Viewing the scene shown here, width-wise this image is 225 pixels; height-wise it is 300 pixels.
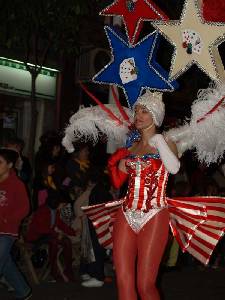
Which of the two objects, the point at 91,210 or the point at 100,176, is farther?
the point at 100,176

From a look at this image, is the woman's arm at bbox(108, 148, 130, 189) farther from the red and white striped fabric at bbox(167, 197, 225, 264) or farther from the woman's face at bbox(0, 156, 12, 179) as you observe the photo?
the woman's face at bbox(0, 156, 12, 179)

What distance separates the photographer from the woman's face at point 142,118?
468cm

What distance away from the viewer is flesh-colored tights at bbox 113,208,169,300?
4.42 meters

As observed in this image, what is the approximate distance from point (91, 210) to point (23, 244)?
7.26 feet

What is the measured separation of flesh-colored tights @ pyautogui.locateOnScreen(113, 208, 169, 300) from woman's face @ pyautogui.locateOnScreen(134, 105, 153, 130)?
669 millimetres

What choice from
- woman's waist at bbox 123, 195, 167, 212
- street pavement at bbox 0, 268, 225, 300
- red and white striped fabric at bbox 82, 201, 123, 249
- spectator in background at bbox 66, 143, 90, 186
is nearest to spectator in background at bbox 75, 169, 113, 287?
street pavement at bbox 0, 268, 225, 300

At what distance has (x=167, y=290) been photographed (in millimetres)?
7281

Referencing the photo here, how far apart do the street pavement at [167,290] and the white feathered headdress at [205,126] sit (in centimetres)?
202

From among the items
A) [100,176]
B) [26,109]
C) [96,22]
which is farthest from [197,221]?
[96,22]

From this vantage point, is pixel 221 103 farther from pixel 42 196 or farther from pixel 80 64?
pixel 80 64

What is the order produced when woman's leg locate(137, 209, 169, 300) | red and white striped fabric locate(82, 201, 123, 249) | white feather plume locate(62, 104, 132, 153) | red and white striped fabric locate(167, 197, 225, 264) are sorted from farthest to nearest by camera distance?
white feather plume locate(62, 104, 132, 153) → red and white striped fabric locate(82, 201, 123, 249) → red and white striped fabric locate(167, 197, 225, 264) → woman's leg locate(137, 209, 169, 300)

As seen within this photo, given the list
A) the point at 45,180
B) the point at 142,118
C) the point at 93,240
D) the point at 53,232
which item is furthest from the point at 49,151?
the point at 142,118

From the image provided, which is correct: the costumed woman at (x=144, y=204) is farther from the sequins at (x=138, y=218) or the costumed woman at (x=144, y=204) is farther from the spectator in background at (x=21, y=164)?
the spectator in background at (x=21, y=164)

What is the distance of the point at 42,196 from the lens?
25.1 feet
